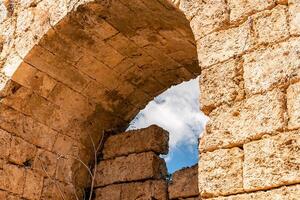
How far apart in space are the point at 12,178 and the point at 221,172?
2.95 m

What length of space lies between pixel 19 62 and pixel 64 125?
1.06 m

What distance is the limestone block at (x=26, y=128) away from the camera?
17.3 ft

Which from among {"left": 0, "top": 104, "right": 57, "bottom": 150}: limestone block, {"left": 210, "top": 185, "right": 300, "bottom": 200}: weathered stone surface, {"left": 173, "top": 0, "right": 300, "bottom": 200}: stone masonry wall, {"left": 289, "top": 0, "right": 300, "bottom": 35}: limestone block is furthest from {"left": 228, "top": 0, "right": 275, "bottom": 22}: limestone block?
{"left": 0, "top": 104, "right": 57, "bottom": 150}: limestone block

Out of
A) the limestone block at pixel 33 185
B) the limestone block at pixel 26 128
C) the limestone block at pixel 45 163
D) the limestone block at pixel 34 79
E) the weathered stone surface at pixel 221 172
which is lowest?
the weathered stone surface at pixel 221 172

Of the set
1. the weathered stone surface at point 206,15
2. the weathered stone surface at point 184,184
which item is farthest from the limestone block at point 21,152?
the weathered stone surface at point 206,15

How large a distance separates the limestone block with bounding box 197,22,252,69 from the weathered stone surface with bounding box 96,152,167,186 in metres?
2.41

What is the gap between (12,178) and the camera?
5.22 m

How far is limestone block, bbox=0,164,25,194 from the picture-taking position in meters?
5.13

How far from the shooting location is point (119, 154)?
6.08 metres

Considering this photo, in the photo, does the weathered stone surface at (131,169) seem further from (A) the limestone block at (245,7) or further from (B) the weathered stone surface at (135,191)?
(A) the limestone block at (245,7)

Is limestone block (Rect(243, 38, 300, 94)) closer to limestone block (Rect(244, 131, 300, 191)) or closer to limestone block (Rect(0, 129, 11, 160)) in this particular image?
limestone block (Rect(244, 131, 300, 191))

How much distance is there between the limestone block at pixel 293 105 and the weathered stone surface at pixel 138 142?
2981mm

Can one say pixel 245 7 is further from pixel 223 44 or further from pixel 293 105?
pixel 293 105

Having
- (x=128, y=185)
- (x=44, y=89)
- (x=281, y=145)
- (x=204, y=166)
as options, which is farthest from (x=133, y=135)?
(x=281, y=145)
